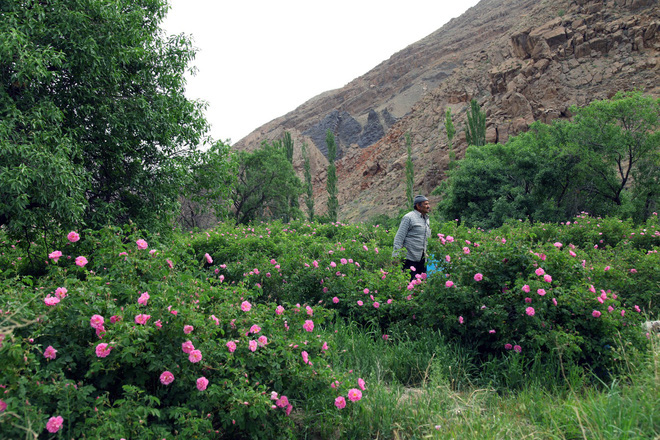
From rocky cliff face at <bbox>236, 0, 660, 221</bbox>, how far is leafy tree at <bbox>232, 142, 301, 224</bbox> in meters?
14.6

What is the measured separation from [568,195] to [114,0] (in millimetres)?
18127

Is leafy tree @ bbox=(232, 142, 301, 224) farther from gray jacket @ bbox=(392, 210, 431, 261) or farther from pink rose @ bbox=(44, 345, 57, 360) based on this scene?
pink rose @ bbox=(44, 345, 57, 360)

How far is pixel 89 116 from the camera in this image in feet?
23.3

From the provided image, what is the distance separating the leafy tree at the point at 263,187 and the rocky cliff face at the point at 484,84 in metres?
14.6

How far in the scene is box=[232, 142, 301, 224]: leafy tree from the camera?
2914 centimetres

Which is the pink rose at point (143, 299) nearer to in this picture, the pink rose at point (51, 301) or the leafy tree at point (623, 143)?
the pink rose at point (51, 301)

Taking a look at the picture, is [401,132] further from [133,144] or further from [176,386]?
[176,386]

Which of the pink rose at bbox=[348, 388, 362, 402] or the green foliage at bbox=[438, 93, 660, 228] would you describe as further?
the green foliage at bbox=[438, 93, 660, 228]

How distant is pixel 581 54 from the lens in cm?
3712

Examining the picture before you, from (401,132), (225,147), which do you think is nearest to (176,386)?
(225,147)

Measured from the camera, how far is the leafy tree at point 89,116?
18.2ft

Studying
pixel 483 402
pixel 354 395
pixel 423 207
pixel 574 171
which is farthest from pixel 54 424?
pixel 574 171

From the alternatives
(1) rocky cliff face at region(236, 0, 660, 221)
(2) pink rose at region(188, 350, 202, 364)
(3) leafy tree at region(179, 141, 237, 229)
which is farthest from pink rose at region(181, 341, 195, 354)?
(1) rocky cliff face at region(236, 0, 660, 221)

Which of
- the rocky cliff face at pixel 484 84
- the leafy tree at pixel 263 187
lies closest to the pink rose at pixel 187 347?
the leafy tree at pixel 263 187
